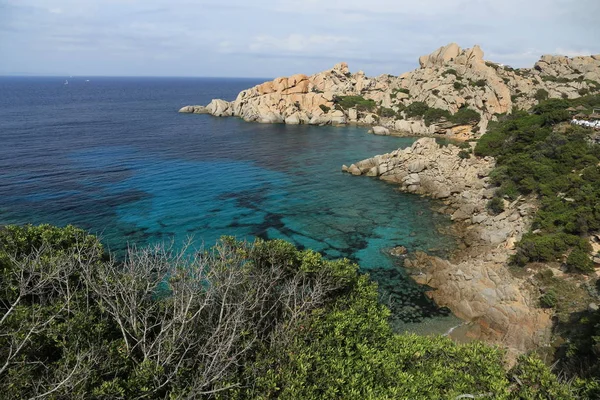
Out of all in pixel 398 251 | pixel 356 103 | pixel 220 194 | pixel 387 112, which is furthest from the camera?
pixel 356 103

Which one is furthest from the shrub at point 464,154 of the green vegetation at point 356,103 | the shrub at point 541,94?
the green vegetation at point 356,103

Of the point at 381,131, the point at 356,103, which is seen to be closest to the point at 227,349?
the point at 381,131

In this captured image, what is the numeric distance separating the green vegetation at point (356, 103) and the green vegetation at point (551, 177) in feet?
167

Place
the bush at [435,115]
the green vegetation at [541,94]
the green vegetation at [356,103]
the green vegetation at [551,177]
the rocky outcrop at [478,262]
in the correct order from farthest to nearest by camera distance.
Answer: the green vegetation at [356,103] → the green vegetation at [541,94] → the bush at [435,115] → the green vegetation at [551,177] → the rocky outcrop at [478,262]

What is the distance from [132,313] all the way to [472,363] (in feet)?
37.6

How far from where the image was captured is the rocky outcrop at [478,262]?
21406mm

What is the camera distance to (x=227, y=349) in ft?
34.7

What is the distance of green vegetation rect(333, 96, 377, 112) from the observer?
103 meters

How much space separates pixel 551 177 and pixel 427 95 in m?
64.6

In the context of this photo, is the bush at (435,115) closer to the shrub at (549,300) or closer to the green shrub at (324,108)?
the green shrub at (324,108)

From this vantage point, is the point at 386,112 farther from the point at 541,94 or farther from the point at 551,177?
the point at 551,177

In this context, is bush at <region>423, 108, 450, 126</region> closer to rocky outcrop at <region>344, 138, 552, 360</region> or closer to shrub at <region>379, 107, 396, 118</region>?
shrub at <region>379, 107, 396, 118</region>

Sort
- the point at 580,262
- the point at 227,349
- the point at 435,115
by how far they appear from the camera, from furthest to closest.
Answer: the point at 435,115 < the point at 580,262 < the point at 227,349

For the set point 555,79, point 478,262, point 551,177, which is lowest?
point 478,262
